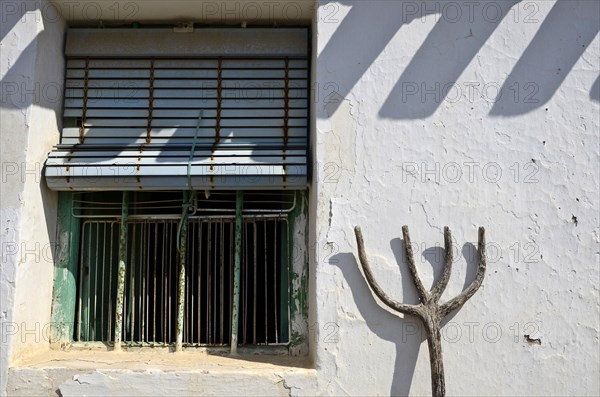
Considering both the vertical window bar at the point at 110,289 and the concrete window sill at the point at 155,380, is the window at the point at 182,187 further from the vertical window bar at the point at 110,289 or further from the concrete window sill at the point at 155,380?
the concrete window sill at the point at 155,380

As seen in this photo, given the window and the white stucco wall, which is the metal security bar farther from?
the white stucco wall

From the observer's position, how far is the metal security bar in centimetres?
407

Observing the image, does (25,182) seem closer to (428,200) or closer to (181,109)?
(181,109)

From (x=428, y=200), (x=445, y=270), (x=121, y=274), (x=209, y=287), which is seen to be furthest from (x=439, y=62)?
(x=121, y=274)

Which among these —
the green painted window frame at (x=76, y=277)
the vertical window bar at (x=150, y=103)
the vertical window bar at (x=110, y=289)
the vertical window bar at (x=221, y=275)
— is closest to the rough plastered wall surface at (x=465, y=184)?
the green painted window frame at (x=76, y=277)

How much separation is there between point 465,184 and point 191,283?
66.6 inches

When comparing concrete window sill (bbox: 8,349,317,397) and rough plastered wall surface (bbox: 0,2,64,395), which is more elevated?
rough plastered wall surface (bbox: 0,2,64,395)

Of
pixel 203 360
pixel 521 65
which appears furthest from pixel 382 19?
pixel 203 360

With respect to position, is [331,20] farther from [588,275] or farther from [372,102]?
[588,275]

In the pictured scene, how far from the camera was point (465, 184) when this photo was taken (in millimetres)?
3771

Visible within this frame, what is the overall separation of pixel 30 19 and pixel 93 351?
196cm

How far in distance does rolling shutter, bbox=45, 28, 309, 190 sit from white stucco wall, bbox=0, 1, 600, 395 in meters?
0.24

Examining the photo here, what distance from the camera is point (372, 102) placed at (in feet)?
12.6

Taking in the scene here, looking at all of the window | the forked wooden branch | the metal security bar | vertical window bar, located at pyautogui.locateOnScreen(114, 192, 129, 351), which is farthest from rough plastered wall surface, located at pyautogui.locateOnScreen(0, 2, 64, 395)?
the forked wooden branch
